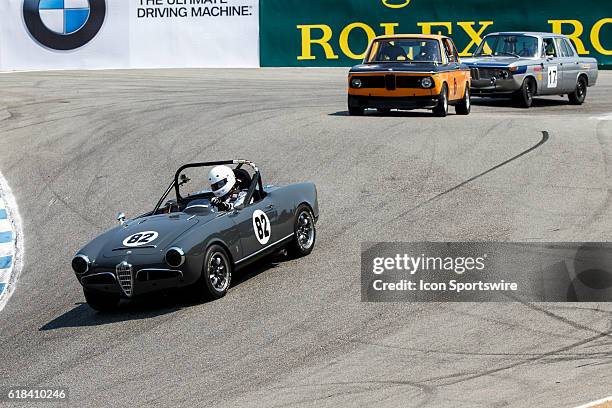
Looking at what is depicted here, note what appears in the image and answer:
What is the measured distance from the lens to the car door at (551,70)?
20.5 metres

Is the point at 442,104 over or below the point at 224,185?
over

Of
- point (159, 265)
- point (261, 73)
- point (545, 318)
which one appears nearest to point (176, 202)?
point (159, 265)

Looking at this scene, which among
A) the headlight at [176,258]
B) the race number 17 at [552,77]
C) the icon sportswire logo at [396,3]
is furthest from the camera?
the icon sportswire logo at [396,3]

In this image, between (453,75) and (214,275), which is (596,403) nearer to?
(214,275)

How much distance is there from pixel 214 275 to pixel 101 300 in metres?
1.16

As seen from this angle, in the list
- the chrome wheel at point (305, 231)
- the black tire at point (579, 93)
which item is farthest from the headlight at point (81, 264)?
the black tire at point (579, 93)

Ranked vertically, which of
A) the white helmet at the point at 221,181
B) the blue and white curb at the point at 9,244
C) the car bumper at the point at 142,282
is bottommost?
the blue and white curb at the point at 9,244

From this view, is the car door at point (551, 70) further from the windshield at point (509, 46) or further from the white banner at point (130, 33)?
the white banner at point (130, 33)

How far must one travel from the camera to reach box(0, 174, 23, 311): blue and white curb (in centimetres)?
1161

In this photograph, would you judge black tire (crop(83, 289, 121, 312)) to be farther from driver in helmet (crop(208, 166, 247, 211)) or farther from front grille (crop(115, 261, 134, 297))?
driver in helmet (crop(208, 166, 247, 211))

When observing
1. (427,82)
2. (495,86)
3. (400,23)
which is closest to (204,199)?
(427,82)

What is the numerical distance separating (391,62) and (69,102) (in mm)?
6874

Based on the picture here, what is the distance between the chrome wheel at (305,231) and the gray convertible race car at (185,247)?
0.16 meters

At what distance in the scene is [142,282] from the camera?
9.84 meters
